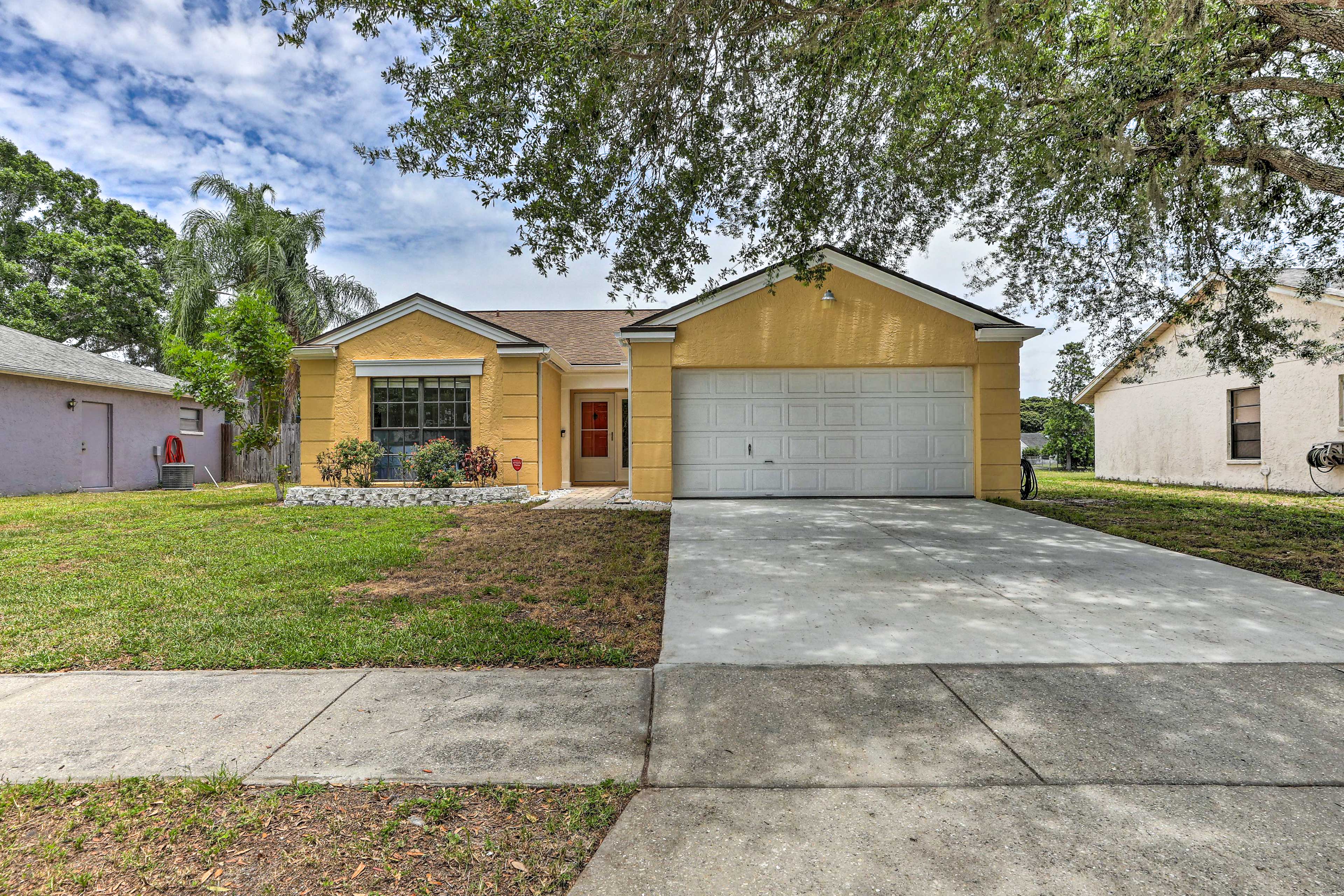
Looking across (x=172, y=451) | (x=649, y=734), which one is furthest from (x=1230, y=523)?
(x=172, y=451)

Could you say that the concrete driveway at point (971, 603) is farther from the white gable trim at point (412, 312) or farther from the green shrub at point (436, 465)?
the white gable trim at point (412, 312)

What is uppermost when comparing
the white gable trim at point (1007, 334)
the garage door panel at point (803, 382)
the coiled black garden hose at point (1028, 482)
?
the white gable trim at point (1007, 334)

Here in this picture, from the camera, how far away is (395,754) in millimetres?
2637

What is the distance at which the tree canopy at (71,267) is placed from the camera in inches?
877

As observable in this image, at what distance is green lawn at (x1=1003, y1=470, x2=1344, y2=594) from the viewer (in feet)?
20.3

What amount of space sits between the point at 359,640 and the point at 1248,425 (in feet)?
60.7

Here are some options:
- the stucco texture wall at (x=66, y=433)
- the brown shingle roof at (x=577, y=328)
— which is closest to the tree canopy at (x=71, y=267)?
the stucco texture wall at (x=66, y=433)

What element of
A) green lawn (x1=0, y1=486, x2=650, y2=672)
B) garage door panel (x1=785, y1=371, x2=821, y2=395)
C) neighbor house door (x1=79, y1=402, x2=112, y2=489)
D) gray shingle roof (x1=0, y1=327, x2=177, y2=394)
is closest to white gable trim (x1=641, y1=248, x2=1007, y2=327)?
garage door panel (x1=785, y1=371, x2=821, y2=395)

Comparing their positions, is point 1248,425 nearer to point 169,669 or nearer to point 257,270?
point 169,669

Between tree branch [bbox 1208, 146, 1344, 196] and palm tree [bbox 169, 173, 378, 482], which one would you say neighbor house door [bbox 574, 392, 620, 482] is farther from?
tree branch [bbox 1208, 146, 1344, 196]

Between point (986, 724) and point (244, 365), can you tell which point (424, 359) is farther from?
point (986, 724)

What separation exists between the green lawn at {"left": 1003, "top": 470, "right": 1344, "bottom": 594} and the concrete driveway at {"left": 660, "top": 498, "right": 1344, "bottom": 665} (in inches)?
19.6

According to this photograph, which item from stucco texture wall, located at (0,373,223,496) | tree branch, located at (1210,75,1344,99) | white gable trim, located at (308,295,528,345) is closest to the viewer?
tree branch, located at (1210,75,1344,99)

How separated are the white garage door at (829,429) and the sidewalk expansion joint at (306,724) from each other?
8094 mm
